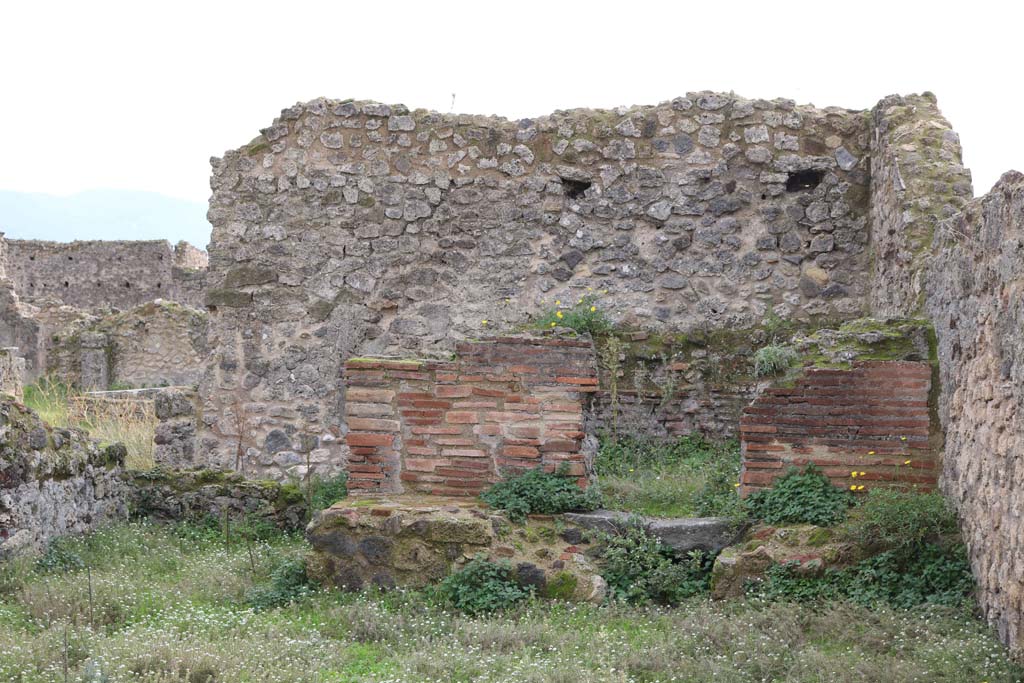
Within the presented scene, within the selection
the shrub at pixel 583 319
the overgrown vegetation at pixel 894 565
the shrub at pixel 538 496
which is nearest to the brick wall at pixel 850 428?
the overgrown vegetation at pixel 894 565

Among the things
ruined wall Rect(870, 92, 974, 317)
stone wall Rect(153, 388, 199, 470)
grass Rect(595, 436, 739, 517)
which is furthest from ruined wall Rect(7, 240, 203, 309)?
ruined wall Rect(870, 92, 974, 317)

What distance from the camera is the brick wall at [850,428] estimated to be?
580 cm

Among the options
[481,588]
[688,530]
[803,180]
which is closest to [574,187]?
[803,180]

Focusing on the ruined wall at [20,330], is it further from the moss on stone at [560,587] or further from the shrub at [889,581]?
the shrub at [889,581]

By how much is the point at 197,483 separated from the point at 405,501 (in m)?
2.45

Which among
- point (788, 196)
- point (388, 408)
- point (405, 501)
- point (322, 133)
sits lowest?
point (405, 501)

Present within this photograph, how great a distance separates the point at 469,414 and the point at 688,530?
1.56m

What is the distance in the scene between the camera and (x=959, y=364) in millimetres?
5426

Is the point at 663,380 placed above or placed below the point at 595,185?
below

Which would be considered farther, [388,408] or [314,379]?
[314,379]

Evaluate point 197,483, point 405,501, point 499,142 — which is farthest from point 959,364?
point 197,483

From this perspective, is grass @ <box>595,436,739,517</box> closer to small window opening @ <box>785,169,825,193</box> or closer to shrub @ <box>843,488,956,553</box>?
shrub @ <box>843,488,956,553</box>

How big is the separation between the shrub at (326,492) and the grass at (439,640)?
1.81m

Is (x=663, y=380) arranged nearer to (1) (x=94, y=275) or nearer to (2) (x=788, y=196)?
(2) (x=788, y=196)
